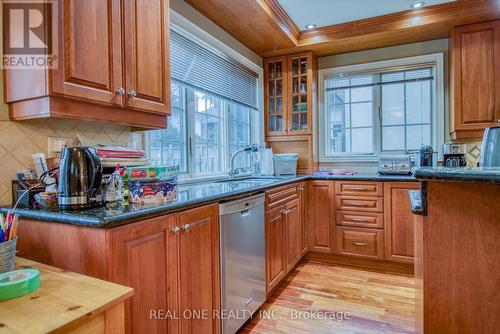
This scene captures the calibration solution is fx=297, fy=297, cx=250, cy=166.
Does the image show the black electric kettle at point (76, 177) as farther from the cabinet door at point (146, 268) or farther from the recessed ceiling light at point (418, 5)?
the recessed ceiling light at point (418, 5)

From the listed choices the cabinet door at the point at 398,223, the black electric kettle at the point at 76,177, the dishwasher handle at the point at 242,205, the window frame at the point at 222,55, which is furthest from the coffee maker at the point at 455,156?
the black electric kettle at the point at 76,177

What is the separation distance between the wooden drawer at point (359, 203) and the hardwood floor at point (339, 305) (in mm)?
629

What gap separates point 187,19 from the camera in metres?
2.40

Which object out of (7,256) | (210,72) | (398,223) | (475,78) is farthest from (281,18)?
(7,256)

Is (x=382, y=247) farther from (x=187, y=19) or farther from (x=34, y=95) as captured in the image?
(x=34, y=95)

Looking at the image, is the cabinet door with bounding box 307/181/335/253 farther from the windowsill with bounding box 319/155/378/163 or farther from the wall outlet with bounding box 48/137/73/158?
the wall outlet with bounding box 48/137/73/158

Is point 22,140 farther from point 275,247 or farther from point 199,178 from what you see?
point 275,247

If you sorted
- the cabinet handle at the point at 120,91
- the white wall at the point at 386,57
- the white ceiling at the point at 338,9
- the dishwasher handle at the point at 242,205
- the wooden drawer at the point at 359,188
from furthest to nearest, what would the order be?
the white wall at the point at 386,57
the wooden drawer at the point at 359,188
the white ceiling at the point at 338,9
the dishwasher handle at the point at 242,205
the cabinet handle at the point at 120,91

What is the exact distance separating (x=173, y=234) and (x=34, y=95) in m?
0.82

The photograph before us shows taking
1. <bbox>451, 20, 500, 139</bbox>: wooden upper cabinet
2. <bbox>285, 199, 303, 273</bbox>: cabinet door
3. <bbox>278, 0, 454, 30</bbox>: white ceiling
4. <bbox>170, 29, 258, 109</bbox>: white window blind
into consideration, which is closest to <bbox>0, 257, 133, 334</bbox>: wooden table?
<bbox>170, 29, 258, 109</bbox>: white window blind

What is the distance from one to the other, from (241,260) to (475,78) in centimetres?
287

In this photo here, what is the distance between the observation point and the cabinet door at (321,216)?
10.4ft

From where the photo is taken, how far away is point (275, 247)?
2.36 metres

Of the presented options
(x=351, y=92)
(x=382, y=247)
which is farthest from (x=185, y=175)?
(x=351, y=92)
